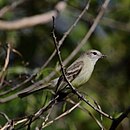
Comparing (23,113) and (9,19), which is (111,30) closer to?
(9,19)

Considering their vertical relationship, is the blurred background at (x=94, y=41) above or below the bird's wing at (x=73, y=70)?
above

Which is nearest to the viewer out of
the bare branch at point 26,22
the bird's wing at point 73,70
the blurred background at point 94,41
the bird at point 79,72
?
the bird at point 79,72

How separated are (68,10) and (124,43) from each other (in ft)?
3.03

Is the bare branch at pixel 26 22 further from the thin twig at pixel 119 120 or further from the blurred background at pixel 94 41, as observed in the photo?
the thin twig at pixel 119 120

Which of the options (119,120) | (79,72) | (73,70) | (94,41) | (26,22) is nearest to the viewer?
(119,120)

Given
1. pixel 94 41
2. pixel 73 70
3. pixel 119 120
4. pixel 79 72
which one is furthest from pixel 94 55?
pixel 119 120

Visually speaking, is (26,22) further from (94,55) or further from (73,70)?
(73,70)

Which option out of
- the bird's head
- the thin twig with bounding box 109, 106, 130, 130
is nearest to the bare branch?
the bird's head

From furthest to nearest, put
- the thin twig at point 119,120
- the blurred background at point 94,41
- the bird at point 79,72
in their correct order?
the blurred background at point 94,41, the bird at point 79,72, the thin twig at point 119,120

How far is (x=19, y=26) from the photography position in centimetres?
528

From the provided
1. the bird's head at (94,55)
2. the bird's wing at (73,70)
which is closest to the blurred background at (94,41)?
the bird's head at (94,55)

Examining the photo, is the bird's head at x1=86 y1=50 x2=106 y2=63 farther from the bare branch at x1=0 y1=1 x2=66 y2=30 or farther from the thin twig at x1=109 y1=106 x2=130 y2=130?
the thin twig at x1=109 y1=106 x2=130 y2=130

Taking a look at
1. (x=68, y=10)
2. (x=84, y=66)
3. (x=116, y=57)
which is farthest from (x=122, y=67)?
(x=84, y=66)

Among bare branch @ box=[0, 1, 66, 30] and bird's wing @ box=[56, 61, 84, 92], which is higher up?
bare branch @ box=[0, 1, 66, 30]
